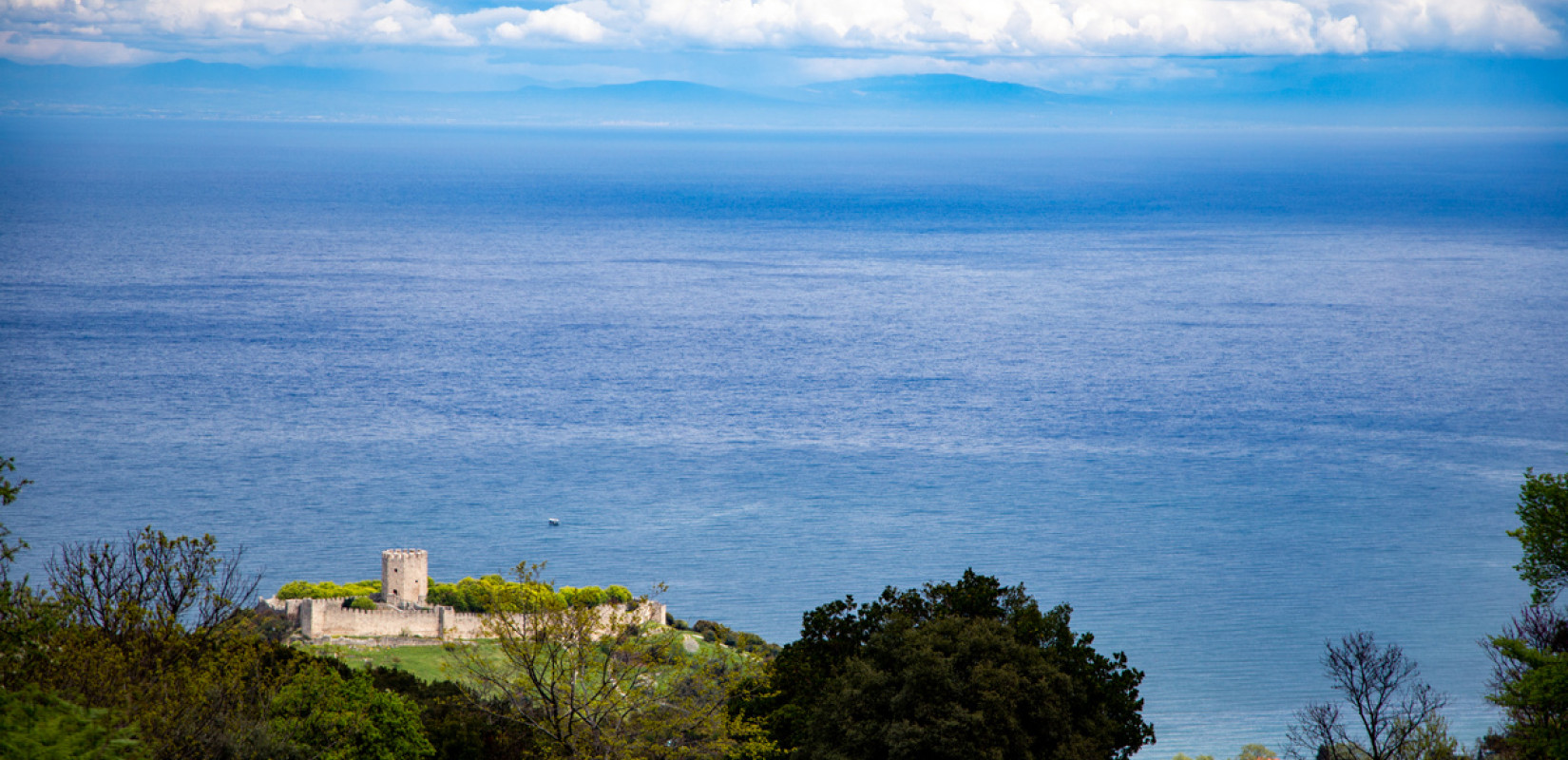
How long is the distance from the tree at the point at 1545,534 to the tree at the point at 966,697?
8.99 meters

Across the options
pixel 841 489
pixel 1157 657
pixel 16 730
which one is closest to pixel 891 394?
pixel 841 489

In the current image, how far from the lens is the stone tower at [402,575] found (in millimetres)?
42781

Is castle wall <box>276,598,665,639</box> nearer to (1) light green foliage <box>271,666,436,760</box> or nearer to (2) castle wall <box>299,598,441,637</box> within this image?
(2) castle wall <box>299,598,441,637</box>

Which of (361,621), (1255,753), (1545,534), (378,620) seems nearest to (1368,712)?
(1255,753)

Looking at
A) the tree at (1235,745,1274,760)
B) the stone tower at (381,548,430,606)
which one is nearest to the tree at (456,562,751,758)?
the stone tower at (381,548,430,606)

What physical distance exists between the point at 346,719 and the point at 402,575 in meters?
21.5

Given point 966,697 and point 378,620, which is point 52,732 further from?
point 378,620

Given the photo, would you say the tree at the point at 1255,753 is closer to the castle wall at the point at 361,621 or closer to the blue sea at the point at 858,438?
the blue sea at the point at 858,438

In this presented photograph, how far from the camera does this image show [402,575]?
4288 cm

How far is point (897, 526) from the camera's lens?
208ft

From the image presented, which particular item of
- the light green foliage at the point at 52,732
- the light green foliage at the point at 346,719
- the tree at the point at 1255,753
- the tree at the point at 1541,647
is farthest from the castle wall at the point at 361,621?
the tree at the point at 1541,647

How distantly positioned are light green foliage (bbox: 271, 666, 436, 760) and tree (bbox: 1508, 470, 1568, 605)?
851 inches

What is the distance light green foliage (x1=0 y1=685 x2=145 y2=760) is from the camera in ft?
37.8

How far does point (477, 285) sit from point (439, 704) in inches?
4405
